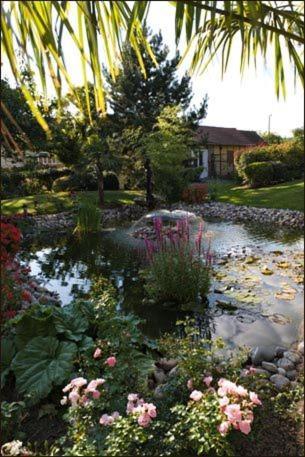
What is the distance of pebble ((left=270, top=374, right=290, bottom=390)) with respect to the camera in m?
2.97

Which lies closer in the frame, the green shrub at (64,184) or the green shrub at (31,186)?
the green shrub at (64,184)

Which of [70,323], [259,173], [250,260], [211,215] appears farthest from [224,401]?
[259,173]

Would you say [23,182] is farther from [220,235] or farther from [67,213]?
[220,235]

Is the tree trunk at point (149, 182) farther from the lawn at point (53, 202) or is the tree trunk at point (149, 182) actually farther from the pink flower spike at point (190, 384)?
the pink flower spike at point (190, 384)

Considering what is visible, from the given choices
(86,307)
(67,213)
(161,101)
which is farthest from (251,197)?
(86,307)

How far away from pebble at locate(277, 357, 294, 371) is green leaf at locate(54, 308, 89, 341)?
1.57m

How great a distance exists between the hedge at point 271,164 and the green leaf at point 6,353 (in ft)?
45.1

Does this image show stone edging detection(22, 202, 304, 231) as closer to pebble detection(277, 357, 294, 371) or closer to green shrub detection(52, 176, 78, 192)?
green shrub detection(52, 176, 78, 192)

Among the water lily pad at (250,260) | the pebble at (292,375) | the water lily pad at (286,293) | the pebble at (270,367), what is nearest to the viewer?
the pebble at (292,375)

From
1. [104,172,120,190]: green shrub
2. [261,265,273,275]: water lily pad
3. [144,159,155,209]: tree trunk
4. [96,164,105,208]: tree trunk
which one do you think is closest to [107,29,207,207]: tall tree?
[144,159,155,209]: tree trunk

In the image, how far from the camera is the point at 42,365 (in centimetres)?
294

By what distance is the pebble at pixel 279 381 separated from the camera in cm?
297

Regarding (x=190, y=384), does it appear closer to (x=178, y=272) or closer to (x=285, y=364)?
(x=285, y=364)

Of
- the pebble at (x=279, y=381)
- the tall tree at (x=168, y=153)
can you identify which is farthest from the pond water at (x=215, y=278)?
the tall tree at (x=168, y=153)
